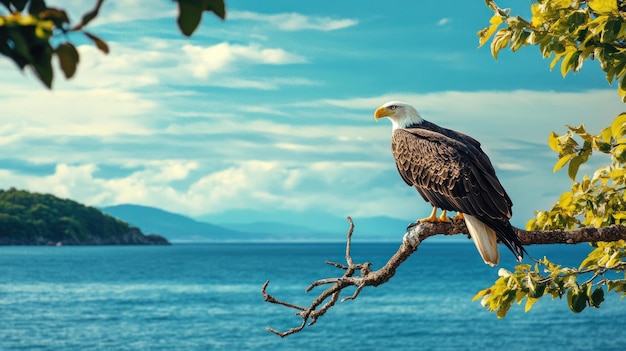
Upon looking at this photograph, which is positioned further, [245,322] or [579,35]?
[245,322]

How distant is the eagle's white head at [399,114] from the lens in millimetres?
9445

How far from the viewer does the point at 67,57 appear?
88.1 inches

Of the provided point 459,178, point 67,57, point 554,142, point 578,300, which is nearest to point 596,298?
point 578,300

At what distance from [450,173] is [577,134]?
159cm

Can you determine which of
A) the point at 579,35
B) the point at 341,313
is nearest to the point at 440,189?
the point at 579,35

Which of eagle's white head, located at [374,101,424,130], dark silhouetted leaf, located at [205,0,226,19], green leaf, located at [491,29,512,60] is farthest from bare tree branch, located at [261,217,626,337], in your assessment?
dark silhouetted leaf, located at [205,0,226,19]

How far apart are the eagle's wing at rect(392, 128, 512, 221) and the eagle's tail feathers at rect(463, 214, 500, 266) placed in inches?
4.6

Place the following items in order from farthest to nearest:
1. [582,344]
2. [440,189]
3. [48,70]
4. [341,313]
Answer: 1. [341,313]
2. [582,344]
3. [440,189]
4. [48,70]

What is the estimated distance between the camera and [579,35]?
6.31 metres

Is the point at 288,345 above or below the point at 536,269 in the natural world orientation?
below

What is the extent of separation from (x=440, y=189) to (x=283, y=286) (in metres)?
117

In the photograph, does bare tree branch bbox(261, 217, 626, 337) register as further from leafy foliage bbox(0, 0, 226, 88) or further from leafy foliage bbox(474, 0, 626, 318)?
leafy foliage bbox(0, 0, 226, 88)

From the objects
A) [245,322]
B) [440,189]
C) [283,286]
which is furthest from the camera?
[283,286]

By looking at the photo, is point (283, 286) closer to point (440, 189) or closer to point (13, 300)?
point (13, 300)
